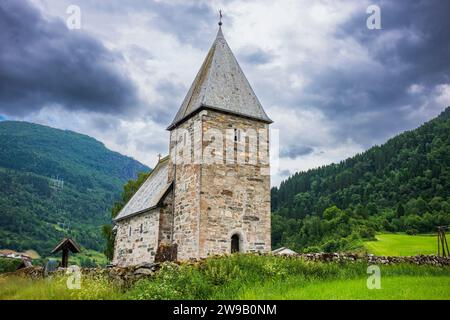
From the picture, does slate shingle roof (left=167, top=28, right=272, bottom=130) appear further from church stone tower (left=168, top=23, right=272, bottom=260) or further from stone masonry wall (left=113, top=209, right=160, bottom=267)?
stone masonry wall (left=113, top=209, right=160, bottom=267)

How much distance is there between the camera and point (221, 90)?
22.9 meters

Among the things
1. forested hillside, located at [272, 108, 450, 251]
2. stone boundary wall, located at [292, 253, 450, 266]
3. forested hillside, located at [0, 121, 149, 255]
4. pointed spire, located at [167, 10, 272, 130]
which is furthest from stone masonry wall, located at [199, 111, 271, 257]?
forested hillside, located at [0, 121, 149, 255]

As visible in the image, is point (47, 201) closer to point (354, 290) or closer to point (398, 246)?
point (398, 246)

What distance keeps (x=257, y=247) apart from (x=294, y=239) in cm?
6455

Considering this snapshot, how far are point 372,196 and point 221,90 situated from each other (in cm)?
7369

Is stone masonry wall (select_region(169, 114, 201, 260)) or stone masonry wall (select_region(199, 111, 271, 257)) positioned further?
stone masonry wall (select_region(169, 114, 201, 260))

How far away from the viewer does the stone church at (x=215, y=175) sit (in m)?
20.4

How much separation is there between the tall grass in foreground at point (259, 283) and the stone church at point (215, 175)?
7.78 metres

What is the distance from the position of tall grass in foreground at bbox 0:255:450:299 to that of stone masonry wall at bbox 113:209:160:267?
33.1ft

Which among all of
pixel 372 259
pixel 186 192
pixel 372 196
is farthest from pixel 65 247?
pixel 372 196

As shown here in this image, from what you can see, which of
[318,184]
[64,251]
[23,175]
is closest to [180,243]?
[64,251]

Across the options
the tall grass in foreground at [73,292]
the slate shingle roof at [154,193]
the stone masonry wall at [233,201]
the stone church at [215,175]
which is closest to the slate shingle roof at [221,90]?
the stone church at [215,175]

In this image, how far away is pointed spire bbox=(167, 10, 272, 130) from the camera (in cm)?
2222

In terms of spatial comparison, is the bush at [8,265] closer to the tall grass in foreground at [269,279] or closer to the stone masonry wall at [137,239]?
the stone masonry wall at [137,239]
